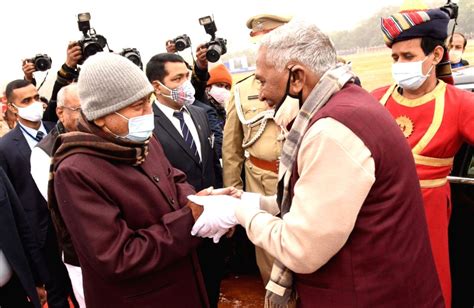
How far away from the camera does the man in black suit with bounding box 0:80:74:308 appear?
2.85 meters

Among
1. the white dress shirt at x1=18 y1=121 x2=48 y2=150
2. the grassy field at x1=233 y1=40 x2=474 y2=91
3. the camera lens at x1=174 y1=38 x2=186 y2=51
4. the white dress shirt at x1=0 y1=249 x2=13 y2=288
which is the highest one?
the camera lens at x1=174 y1=38 x2=186 y2=51

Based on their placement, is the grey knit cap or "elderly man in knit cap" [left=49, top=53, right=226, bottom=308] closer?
"elderly man in knit cap" [left=49, top=53, right=226, bottom=308]

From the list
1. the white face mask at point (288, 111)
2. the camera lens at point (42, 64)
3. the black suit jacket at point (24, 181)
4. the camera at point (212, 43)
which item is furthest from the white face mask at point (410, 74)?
the camera lens at point (42, 64)

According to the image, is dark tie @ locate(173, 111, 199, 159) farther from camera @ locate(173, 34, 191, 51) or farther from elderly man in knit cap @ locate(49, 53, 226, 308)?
camera @ locate(173, 34, 191, 51)

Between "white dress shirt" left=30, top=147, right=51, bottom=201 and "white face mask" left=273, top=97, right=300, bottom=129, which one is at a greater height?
"white face mask" left=273, top=97, right=300, bottom=129

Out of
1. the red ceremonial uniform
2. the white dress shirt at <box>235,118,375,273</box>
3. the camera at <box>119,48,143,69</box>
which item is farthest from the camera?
the camera at <box>119,48,143,69</box>

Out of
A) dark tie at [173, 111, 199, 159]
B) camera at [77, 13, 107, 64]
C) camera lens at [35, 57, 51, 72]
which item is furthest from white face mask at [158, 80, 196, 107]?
camera lens at [35, 57, 51, 72]

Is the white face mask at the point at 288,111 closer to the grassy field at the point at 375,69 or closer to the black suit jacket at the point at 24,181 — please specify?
the black suit jacket at the point at 24,181

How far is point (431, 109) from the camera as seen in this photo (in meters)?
2.40

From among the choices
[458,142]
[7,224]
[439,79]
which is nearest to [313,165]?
[458,142]

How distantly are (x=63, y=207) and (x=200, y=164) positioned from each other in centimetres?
138

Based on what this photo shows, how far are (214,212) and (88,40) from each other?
2291 mm

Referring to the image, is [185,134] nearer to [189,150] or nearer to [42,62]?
[189,150]

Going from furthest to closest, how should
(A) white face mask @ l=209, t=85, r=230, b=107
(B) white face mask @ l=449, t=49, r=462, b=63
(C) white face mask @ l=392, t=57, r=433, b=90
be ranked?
(B) white face mask @ l=449, t=49, r=462, b=63 → (A) white face mask @ l=209, t=85, r=230, b=107 → (C) white face mask @ l=392, t=57, r=433, b=90
